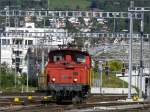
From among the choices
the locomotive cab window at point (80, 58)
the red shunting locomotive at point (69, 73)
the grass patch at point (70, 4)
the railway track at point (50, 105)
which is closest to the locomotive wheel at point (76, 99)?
the red shunting locomotive at point (69, 73)

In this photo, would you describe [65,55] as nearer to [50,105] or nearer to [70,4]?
[50,105]

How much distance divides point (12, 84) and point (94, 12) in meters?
10.9

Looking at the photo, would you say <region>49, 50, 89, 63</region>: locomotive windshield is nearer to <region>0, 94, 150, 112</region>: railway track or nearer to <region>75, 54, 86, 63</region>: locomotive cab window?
<region>75, 54, 86, 63</region>: locomotive cab window

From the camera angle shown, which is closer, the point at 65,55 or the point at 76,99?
the point at 65,55

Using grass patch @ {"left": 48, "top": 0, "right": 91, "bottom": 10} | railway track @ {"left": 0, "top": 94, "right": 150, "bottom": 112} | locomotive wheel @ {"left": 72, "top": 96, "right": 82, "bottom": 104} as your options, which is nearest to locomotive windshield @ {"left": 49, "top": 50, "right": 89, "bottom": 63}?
locomotive wheel @ {"left": 72, "top": 96, "right": 82, "bottom": 104}

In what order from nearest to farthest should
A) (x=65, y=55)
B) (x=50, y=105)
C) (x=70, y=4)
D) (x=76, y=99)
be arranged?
(x=50, y=105) → (x=65, y=55) → (x=76, y=99) → (x=70, y=4)

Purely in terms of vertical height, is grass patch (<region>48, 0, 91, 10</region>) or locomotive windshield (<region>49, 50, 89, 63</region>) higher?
grass patch (<region>48, 0, 91, 10</region>)

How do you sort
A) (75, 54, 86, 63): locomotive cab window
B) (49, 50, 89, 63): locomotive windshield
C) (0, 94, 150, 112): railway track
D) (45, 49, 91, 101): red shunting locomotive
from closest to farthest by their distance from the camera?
(0, 94, 150, 112): railway track → (45, 49, 91, 101): red shunting locomotive → (49, 50, 89, 63): locomotive windshield → (75, 54, 86, 63): locomotive cab window

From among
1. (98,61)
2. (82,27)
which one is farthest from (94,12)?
(82,27)

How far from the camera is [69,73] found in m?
31.5

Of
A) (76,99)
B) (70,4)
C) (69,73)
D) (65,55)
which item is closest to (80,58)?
(65,55)

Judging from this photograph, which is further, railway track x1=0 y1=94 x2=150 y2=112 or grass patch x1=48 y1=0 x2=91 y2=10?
grass patch x1=48 y1=0 x2=91 y2=10

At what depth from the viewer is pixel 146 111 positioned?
25.1 metres

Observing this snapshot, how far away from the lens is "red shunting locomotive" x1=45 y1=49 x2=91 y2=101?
1224 inches
